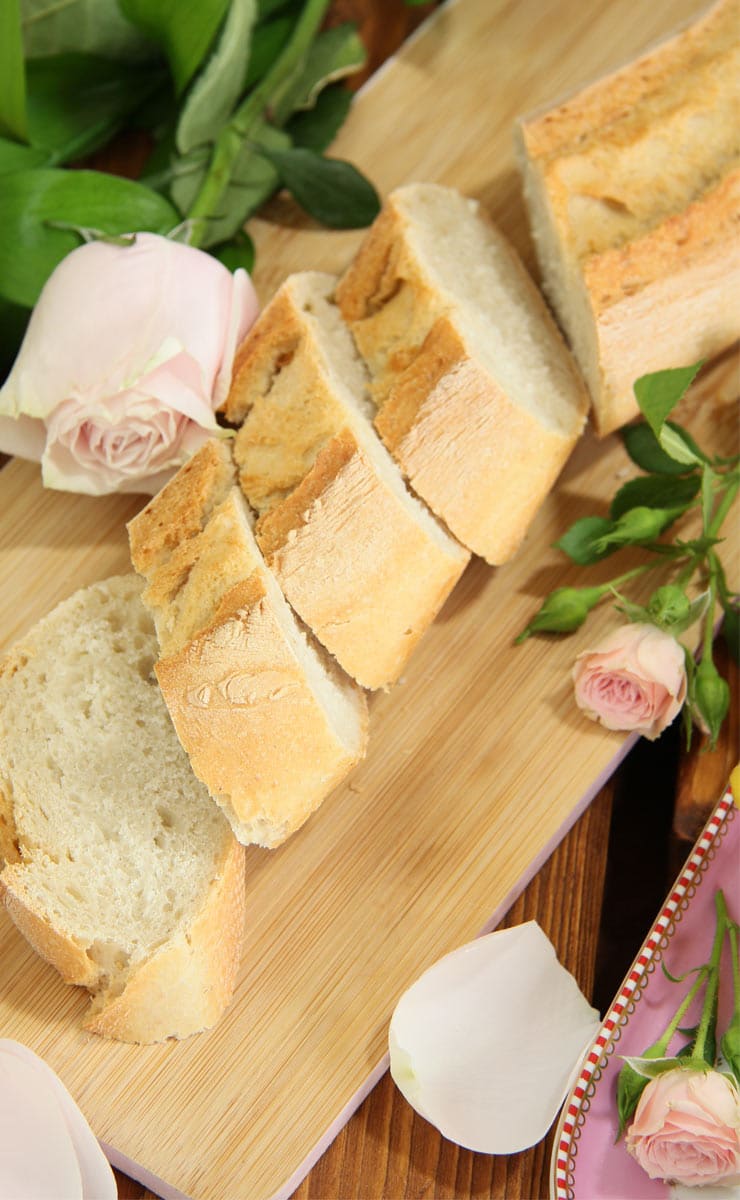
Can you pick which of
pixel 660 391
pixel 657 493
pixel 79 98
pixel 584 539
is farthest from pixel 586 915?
pixel 79 98

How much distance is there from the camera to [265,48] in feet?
9.48

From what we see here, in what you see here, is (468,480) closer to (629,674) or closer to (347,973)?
(629,674)

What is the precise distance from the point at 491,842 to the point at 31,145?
1.81 metres

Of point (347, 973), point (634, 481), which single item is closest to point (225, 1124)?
point (347, 973)

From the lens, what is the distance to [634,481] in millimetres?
2492

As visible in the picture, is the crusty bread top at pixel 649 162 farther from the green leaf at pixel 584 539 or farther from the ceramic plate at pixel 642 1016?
the ceramic plate at pixel 642 1016

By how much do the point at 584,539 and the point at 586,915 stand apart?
29.2 inches

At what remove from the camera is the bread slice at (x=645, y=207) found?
2.40 metres

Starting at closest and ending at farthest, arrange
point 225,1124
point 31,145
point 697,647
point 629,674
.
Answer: point 225,1124
point 629,674
point 697,647
point 31,145

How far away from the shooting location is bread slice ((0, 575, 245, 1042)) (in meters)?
2.13

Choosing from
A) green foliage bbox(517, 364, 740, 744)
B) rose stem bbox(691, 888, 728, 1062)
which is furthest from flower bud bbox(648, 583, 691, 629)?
rose stem bbox(691, 888, 728, 1062)

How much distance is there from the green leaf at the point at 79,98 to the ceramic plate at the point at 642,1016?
2055 mm

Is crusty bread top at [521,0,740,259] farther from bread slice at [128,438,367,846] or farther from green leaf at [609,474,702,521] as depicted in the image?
bread slice at [128,438,367,846]

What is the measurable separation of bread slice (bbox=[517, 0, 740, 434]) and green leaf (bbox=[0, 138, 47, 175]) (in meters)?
1.05
